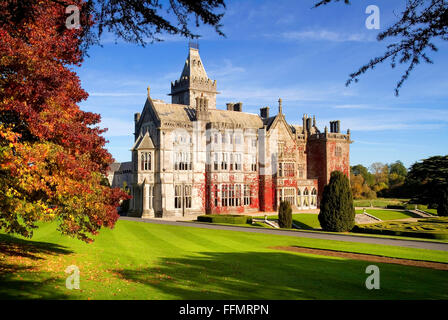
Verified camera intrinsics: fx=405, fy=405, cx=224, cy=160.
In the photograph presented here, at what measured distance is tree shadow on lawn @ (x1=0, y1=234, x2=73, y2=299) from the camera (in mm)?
10172

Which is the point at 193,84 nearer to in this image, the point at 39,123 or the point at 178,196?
the point at 178,196

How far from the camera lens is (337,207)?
1383 inches

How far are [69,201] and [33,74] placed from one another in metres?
4.08

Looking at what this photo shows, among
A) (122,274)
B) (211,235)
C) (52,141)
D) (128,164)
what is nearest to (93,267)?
(122,274)

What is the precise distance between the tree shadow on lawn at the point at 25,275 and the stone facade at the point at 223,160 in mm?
26797

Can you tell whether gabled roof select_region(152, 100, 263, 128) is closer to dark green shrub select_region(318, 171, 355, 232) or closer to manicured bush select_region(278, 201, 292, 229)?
manicured bush select_region(278, 201, 292, 229)

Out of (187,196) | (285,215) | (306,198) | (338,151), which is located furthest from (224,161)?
(338,151)

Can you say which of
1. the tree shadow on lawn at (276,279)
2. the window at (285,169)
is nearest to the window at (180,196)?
the window at (285,169)

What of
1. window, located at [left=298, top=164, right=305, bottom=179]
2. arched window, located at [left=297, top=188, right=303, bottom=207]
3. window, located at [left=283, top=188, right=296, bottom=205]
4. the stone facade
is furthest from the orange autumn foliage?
window, located at [left=298, top=164, right=305, bottom=179]

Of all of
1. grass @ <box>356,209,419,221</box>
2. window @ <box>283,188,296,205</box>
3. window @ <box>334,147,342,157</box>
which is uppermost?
window @ <box>334,147,342,157</box>

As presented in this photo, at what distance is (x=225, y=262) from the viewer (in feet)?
54.4

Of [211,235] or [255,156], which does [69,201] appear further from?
[255,156]

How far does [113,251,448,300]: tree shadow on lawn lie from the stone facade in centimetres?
2714
